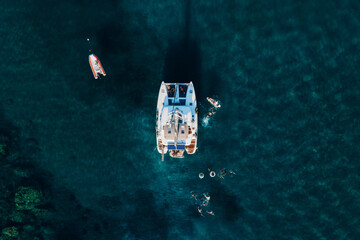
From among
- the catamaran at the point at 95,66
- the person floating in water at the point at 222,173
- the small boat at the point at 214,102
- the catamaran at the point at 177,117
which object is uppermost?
the catamaran at the point at 95,66

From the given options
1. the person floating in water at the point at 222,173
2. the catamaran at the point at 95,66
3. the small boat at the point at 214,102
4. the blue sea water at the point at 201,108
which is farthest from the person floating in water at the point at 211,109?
the catamaran at the point at 95,66

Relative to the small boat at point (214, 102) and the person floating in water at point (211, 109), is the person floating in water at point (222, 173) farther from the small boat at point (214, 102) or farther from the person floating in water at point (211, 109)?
the small boat at point (214, 102)

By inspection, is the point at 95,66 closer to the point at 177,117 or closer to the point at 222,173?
the point at 177,117

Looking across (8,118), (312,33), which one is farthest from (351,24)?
(8,118)

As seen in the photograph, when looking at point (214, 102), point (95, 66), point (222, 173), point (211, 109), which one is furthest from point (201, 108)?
point (95, 66)

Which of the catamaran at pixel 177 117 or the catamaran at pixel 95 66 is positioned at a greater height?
the catamaran at pixel 95 66
